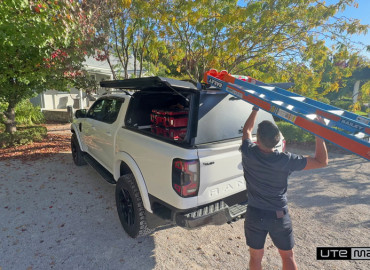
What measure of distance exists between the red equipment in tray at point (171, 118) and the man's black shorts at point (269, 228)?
1578mm

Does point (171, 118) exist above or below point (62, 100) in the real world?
above

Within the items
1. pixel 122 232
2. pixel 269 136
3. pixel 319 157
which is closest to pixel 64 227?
pixel 122 232

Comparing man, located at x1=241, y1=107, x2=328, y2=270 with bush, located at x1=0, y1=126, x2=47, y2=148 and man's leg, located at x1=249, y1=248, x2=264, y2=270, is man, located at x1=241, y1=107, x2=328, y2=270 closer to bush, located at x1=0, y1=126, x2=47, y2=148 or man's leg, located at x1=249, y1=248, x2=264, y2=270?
man's leg, located at x1=249, y1=248, x2=264, y2=270

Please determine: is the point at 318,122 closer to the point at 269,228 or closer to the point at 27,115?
the point at 269,228

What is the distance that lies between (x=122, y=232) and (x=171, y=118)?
1.77 meters

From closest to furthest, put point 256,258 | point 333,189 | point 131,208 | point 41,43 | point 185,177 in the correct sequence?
1. point 256,258
2. point 185,177
3. point 131,208
4. point 333,189
5. point 41,43

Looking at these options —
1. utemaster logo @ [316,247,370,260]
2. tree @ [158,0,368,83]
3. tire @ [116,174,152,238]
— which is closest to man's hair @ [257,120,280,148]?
tire @ [116,174,152,238]

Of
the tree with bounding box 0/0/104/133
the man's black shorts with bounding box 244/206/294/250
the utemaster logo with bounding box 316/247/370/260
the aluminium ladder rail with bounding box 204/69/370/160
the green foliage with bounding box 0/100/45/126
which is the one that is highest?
the tree with bounding box 0/0/104/133

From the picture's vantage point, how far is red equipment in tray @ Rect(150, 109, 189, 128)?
306 cm

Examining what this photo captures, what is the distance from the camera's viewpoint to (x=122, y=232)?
3064 mm

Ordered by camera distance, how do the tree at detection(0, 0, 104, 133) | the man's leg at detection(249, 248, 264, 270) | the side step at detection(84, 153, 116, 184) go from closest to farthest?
the man's leg at detection(249, 248, 264, 270) → the side step at detection(84, 153, 116, 184) → the tree at detection(0, 0, 104, 133)

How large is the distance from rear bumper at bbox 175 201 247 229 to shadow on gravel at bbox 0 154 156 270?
79cm

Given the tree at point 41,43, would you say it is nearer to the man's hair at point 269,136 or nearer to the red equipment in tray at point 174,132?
the red equipment in tray at point 174,132

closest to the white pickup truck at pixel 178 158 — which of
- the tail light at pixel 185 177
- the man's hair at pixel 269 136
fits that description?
the tail light at pixel 185 177
